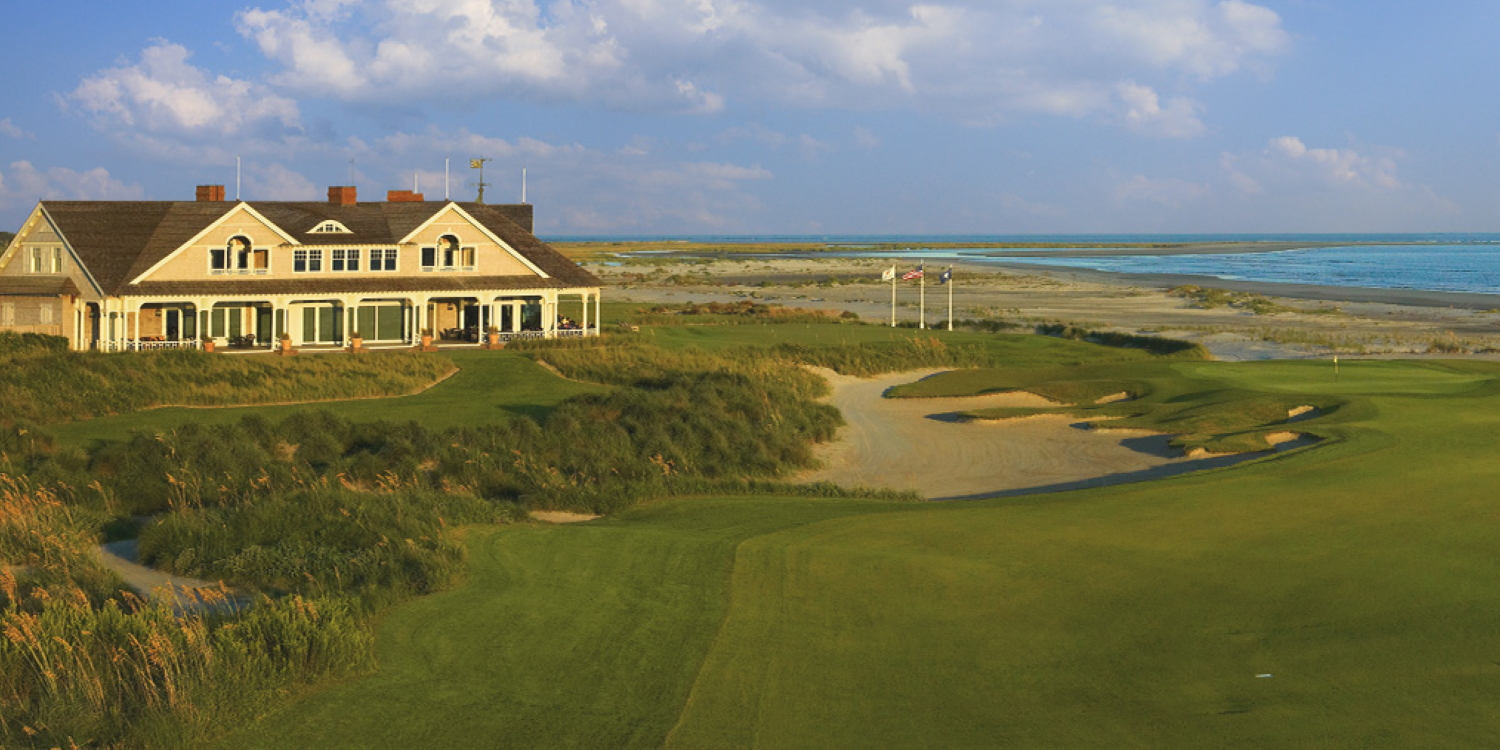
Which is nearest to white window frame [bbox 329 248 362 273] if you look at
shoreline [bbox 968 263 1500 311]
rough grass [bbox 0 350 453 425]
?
rough grass [bbox 0 350 453 425]

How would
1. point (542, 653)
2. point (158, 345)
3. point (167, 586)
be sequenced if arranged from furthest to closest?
point (158, 345) → point (167, 586) → point (542, 653)

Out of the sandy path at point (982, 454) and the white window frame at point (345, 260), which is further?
the white window frame at point (345, 260)

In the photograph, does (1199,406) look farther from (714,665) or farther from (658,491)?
(714,665)

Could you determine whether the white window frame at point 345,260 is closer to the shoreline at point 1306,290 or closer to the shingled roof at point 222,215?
the shingled roof at point 222,215

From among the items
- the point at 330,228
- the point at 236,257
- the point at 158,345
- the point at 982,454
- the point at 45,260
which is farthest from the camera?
the point at 330,228

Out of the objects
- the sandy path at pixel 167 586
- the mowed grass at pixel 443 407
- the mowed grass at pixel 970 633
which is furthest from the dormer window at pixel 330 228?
the mowed grass at pixel 970 633

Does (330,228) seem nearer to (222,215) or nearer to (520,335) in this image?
(222,215)

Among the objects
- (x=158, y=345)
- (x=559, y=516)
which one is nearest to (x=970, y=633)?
(x=559, y=516)
